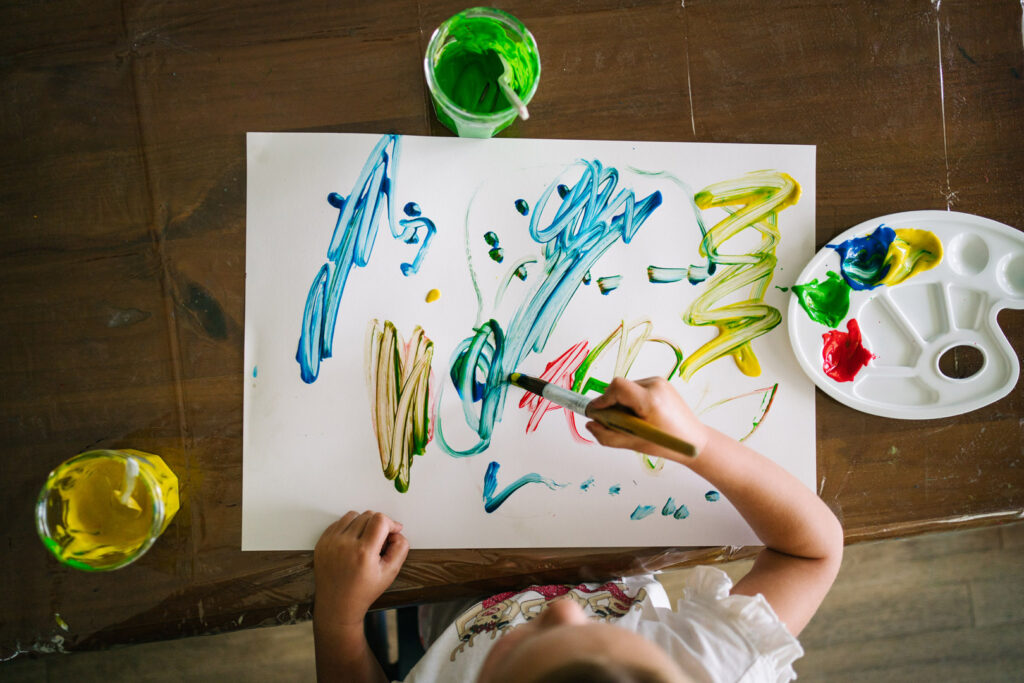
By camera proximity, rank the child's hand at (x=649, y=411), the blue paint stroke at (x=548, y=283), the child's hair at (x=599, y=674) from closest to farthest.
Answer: the child's hair at (x=599, y=674) → the child's hand at (x=649, y=411) → the blue paint stroke at (x=548, y=283)

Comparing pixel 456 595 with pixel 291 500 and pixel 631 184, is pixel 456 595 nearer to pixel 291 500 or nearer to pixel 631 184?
pixel 291 500

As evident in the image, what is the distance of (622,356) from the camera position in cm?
65

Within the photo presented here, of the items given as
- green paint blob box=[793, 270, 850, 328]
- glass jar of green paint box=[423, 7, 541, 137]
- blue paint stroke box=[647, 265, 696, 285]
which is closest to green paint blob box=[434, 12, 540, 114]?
glass jar of green paint box=[423, 7, 541, 137]

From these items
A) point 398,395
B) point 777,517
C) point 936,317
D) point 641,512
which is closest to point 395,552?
point 398,395

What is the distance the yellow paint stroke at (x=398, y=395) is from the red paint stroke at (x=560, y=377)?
107mm

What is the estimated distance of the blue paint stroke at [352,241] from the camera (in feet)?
2.06

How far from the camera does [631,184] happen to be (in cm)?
65

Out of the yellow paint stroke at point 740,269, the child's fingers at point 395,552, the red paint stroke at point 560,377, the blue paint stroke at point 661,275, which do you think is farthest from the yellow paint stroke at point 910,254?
the child's fingers at point 395,552

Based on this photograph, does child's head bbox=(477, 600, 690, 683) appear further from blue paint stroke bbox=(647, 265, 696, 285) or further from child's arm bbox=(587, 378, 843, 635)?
blue paint stroke bbox=(647, 265, 696, 285)

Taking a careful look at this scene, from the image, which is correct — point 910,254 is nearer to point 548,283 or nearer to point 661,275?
point 661,275

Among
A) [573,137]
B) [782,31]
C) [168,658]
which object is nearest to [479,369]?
[573,137]

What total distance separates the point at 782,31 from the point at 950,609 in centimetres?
99

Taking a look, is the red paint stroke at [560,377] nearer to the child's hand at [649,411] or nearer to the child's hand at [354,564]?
the child's hand at [649,411]

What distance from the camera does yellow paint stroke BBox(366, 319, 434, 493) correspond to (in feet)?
2.07
